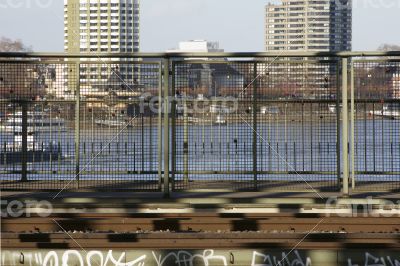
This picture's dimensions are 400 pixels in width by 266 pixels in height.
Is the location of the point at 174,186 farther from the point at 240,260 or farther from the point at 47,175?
the point at 240,260

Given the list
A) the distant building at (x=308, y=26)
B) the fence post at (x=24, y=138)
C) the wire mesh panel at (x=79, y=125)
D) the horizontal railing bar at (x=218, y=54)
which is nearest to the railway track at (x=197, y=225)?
the wire mesh panel at (x=79, y=125)

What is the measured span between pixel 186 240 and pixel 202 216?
2.67m

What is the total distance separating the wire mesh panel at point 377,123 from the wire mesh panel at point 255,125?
618 mm

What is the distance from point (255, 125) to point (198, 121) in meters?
1.38

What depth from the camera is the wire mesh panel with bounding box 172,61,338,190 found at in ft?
58.1

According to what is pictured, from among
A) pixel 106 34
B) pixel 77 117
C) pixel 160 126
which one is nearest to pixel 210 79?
pixel 160 126

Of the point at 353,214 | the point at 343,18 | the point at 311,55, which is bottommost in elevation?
the point at 353,214

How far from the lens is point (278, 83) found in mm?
18172

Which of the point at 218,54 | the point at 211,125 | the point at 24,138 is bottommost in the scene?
the point at 24,138

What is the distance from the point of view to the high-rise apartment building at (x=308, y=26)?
7981 cm

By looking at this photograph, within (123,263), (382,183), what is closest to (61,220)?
(123,263)

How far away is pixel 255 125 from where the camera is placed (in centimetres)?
1762

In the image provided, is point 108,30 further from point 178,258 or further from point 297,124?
point 178,258

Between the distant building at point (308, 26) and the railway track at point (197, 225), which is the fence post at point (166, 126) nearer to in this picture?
the railway track at point (197, 225)
